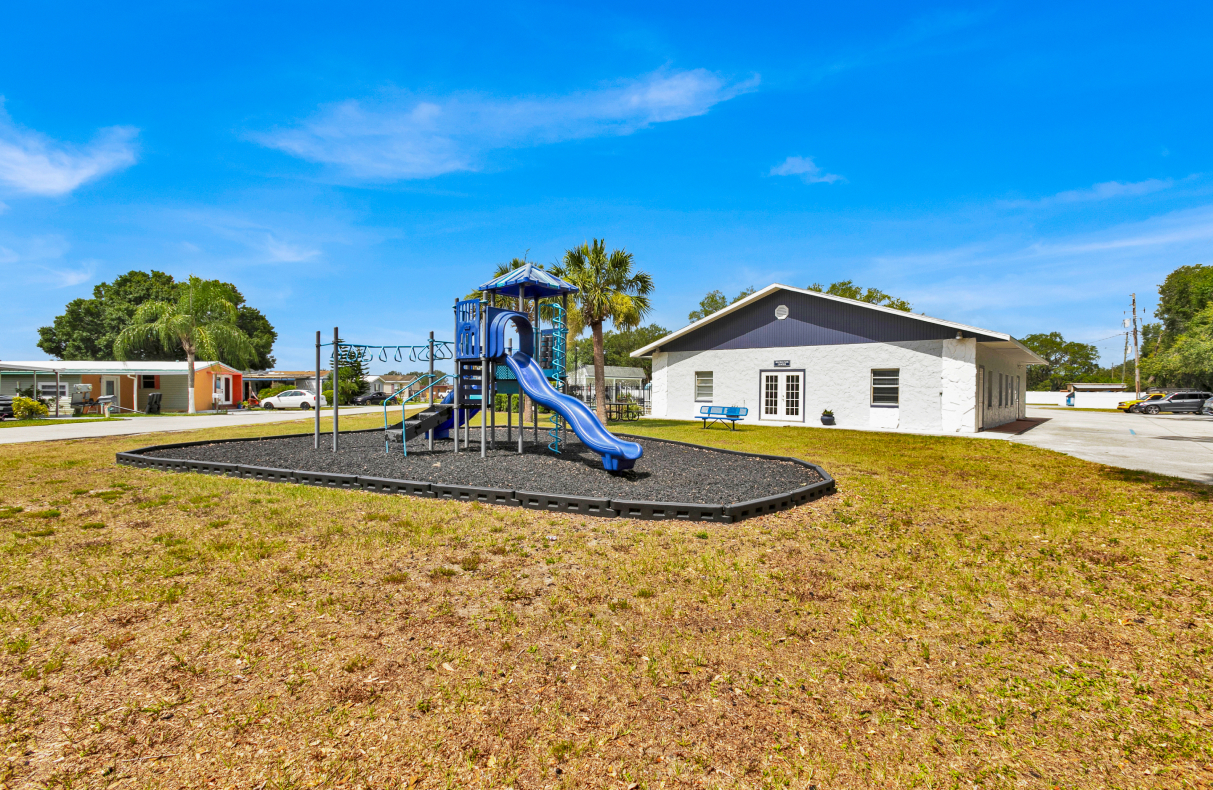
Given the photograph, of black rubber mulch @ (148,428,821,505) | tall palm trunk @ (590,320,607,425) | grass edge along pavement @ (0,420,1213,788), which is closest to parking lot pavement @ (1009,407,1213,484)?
grass edge along pavement @ (0,420,1213,788)

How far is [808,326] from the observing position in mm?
22031

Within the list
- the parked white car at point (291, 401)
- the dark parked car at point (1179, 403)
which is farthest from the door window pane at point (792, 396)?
the parked white car at point (291, 401)

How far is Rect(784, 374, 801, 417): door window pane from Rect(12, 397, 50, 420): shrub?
3346 centimetres

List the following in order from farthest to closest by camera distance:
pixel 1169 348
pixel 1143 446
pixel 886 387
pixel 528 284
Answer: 1. pixel 1169 348
2. pixel 886 387
3. pixel 1143 446
4. pixel 528 284

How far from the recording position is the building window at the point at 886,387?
20.3 metres

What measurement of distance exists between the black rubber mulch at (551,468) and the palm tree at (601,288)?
9.48m

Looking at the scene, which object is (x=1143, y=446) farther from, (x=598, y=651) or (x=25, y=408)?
(x=25, y=408)

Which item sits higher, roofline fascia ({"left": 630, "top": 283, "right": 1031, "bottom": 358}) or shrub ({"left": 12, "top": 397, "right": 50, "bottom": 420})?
roofline fascia ({"left": 630, "top": 283, "right": 1031, "bottom": 358})

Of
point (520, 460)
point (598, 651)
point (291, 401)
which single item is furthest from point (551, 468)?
point (291, 401)

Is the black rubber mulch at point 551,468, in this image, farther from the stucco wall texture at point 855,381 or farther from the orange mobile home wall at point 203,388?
the orange mobile home wall at point 203,388

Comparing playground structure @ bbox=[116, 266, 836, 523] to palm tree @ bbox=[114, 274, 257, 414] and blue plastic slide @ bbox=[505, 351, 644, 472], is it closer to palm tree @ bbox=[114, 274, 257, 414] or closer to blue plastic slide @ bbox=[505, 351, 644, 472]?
blue plastic slide @ bbox=[505, 351, 644, 472]

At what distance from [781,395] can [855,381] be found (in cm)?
297

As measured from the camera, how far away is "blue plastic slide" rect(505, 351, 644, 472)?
328 inches

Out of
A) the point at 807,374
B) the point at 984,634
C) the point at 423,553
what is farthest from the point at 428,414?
the point at 807,374
